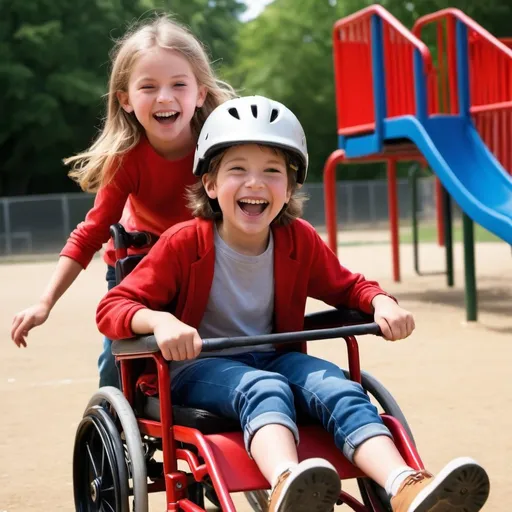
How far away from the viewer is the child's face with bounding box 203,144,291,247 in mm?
2986

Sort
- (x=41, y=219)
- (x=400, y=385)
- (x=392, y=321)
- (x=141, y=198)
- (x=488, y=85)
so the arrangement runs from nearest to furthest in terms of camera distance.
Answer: (x=392, y=321) → (x=141, y=198) → (x=400, y=385) → (x=488, y=85) → (x=41, y=219)

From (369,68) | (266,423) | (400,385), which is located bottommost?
(400,385)

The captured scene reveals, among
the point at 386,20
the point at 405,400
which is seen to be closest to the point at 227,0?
the point at 386,20

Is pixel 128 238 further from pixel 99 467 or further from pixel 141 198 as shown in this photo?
pixel 99 467

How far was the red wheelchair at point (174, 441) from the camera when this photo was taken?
2.68 metres

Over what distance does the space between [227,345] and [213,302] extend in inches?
15.3

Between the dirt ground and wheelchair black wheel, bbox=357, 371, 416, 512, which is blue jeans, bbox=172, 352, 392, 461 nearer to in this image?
wheelchair black wheel, bbox=357, 371, 416, 512

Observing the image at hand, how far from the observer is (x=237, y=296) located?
3057 mm

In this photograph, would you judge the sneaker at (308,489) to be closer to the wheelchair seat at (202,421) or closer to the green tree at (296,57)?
the wheelchair seat at (202,421)

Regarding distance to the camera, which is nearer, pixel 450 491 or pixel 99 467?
pixel 450 491

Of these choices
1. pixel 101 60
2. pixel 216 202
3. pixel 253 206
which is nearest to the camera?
pixel 253 206

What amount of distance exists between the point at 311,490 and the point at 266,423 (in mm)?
271

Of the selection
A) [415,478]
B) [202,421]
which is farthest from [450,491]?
[202,421]

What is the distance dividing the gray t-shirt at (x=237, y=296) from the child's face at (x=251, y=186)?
4.1 inches
